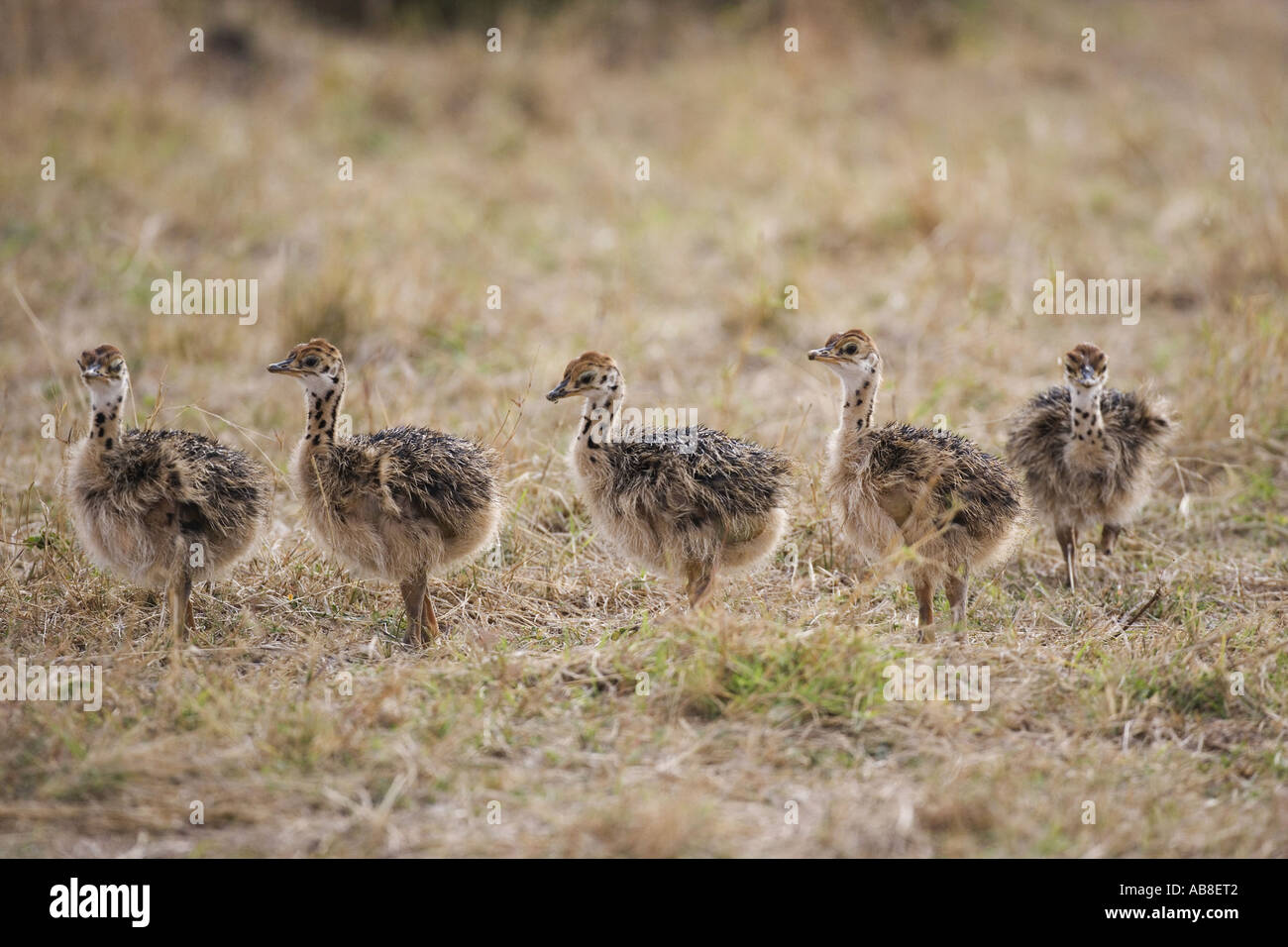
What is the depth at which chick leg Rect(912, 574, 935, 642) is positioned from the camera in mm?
5117

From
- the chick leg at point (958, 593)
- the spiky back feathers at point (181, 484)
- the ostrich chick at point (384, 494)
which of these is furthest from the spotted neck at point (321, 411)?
the chick leg at point (958, 593)

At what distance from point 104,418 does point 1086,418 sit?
4.02 meters

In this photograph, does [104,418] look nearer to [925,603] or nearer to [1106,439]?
[925,603]

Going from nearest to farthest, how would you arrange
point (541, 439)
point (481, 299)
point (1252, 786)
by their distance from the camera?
point (1252, 786) → point (541, 439) → point (481, 299)

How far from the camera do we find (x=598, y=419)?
5.22 m

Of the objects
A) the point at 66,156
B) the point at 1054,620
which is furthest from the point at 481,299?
the point at 1054,620

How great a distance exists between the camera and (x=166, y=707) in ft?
14.6

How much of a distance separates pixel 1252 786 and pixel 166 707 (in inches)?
140

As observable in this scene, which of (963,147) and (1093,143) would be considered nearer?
(963,147)

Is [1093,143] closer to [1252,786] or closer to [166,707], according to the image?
[1252,786]

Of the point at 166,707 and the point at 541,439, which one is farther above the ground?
the point at 541,439

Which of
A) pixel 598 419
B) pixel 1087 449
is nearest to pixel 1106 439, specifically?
pixel 1087 449

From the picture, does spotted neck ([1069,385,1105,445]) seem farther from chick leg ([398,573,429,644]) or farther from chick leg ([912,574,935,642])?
chick leg ([398,573,429,644])

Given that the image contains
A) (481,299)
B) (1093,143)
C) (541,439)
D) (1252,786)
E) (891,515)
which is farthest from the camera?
(1093,143)
